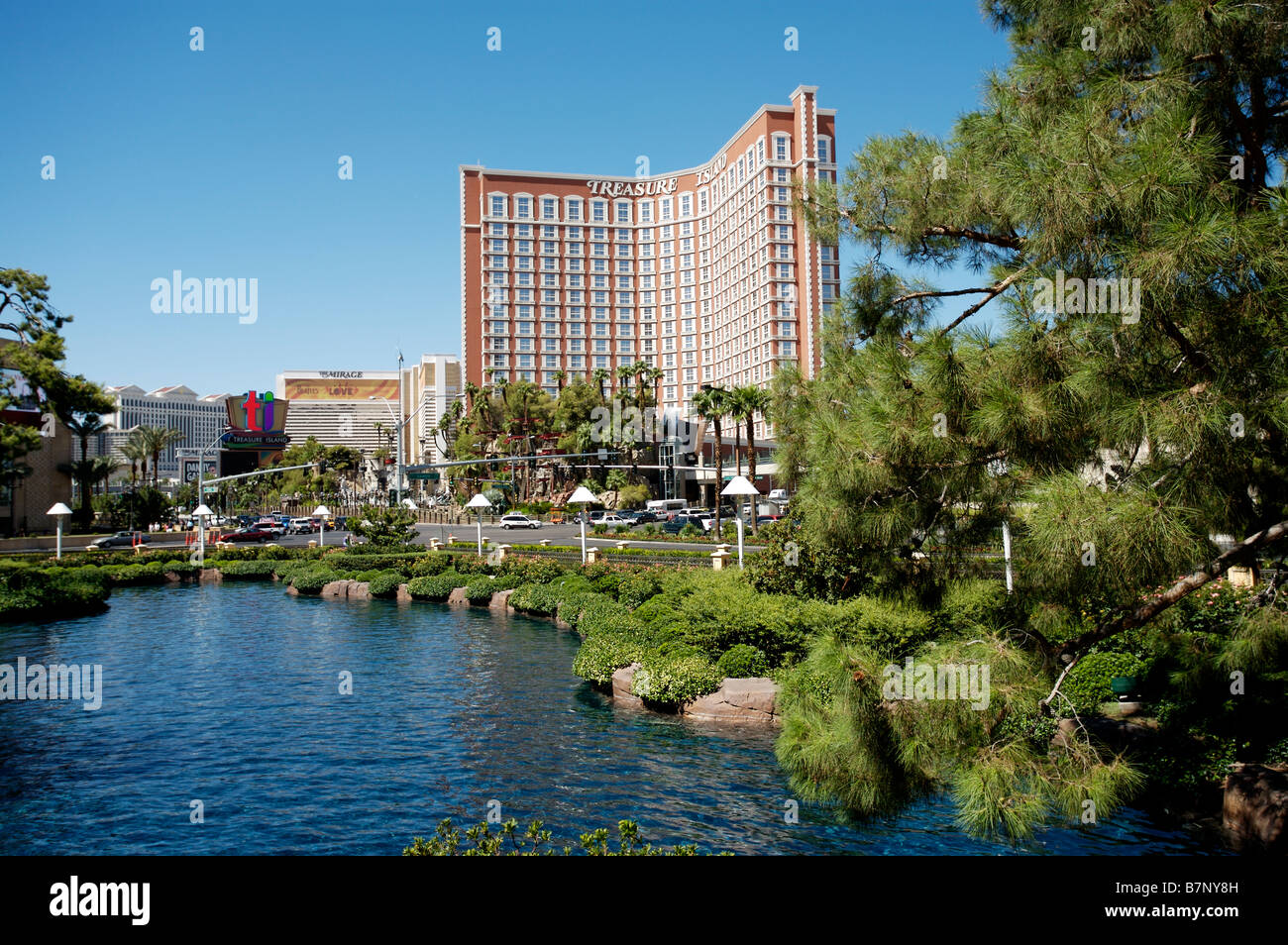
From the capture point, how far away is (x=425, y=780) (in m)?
12.9

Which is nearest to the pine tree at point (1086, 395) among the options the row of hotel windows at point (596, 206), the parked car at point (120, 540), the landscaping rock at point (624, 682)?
the landscaping rock at point (624, 682)

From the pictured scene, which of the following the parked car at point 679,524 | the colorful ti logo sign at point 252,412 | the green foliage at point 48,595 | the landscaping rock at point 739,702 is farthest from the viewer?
the colorful ti logo sign at point 252,412

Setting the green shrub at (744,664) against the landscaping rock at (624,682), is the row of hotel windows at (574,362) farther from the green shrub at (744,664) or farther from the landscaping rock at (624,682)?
the green shrub at (744,664)

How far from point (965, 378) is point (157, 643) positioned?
84.8ft

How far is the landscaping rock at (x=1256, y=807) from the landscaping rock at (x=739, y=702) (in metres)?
7.07

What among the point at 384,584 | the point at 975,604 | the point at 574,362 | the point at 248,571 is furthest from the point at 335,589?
the point at 574,362

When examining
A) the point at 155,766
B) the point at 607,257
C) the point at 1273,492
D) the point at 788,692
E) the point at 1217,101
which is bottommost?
the point at 155,766

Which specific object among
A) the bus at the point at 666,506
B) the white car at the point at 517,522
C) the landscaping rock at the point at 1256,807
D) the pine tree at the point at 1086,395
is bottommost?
the landscaping rock at the point at 1256,807

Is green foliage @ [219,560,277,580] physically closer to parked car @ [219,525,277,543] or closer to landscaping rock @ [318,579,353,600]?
landscaping rock @ [318,579,353,600]

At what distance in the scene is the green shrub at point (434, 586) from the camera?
112 ft
